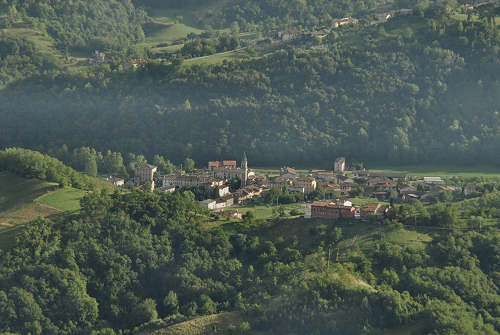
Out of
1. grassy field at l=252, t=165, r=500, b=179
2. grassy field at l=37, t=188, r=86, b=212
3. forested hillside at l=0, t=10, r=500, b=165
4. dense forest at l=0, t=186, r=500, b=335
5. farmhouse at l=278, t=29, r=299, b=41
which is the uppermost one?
farmhouse at l=278, t=29, r=299, b=41

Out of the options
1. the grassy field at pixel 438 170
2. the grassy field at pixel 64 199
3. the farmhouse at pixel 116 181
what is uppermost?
the grassy field at pixel 438 170

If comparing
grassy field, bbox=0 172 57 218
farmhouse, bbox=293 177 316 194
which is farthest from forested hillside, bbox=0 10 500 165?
grassy field, bbox=0 172 57 218

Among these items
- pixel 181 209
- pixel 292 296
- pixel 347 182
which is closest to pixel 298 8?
pixel 347 182

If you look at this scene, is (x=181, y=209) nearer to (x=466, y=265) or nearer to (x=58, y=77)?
(x=466, y=265)

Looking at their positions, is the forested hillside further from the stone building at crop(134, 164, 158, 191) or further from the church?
the stone building at crop(134, 164, 158, 191)

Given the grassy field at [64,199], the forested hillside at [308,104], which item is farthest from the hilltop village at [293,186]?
the grassy field at [64,199]

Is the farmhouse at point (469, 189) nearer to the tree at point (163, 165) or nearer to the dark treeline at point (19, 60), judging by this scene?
the tree at point (163, 165)
